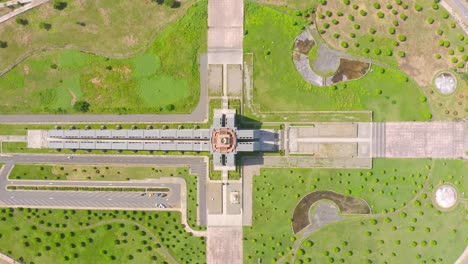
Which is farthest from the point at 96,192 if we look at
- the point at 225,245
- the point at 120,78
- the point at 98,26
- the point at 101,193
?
the point at 98,26

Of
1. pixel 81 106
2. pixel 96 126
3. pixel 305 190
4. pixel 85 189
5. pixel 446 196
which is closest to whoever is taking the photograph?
pixel 446 196

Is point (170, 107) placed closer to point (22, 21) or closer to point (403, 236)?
point (22, 21)

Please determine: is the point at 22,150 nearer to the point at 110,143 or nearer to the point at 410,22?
the point at 110,143

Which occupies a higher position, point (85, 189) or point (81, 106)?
point (81, 106)

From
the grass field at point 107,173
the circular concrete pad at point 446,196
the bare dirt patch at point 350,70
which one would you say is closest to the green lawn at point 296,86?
the bare dirt patch at point 350,70

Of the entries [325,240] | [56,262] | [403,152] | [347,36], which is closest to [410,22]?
[347,36]
